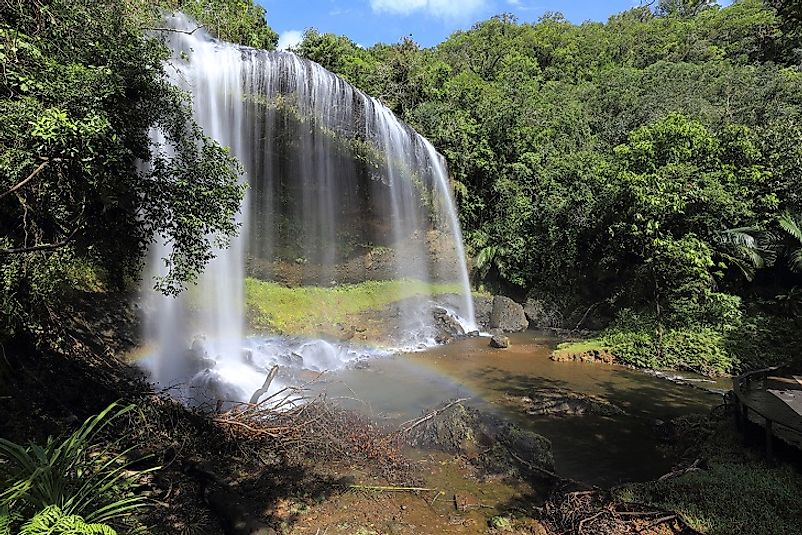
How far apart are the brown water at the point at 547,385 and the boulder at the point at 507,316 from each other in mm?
2720

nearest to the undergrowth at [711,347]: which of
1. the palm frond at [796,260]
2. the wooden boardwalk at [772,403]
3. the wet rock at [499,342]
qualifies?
the palm frond at [796,260]

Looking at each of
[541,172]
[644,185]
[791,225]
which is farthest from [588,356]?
[541,172]

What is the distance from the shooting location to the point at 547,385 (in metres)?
10.7

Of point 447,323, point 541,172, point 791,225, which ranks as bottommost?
point 447,323

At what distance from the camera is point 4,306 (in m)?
5.41

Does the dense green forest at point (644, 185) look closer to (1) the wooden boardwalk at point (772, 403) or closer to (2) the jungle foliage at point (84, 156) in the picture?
(1) the wooden boardwalk at point (772, 403)

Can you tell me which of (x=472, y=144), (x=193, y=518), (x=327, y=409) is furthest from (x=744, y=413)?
(x=472, y=144)

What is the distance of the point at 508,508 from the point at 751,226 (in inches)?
516

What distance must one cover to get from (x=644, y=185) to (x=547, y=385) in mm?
7158

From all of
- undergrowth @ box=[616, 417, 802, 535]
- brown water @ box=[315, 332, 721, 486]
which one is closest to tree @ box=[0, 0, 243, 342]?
brown water @ box=[315, 332, 721, 486]

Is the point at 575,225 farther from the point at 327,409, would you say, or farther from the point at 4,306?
the point at 4,306

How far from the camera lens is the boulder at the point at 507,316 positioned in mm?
17938

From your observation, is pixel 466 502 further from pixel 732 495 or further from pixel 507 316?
pixel 507 316

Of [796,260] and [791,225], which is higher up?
[791,225]
